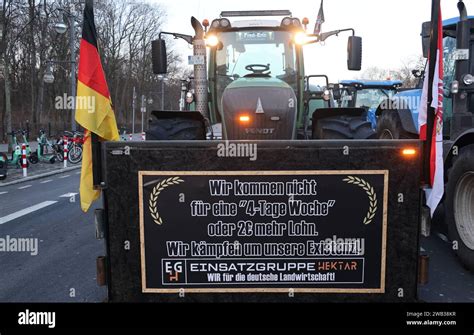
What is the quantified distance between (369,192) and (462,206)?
2.43 m

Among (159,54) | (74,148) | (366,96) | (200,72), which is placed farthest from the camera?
(74,148)

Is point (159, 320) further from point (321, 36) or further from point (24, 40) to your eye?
point (24, 40)

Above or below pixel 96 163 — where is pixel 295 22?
above

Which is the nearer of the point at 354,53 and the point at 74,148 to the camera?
the point at 354,53

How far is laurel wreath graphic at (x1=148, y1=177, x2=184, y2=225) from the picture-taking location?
9.11 ft

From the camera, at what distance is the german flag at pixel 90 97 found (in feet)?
9.37

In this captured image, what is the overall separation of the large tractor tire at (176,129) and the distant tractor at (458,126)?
2.80 meters

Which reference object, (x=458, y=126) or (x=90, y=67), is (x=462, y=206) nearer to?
(x=458, y=126)

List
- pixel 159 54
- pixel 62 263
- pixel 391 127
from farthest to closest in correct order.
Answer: pixel 391 127 → pixel 159 54 → pixel 62 263

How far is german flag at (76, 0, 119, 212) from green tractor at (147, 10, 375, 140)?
1355mm

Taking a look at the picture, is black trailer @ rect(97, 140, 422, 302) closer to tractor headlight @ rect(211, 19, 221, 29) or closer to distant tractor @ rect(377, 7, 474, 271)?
distant tractor @ rect(377, 7, 474, 271)

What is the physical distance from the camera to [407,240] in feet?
9.21

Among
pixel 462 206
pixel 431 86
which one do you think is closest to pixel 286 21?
pixel 462 206

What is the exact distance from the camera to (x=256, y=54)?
5.61 metres
